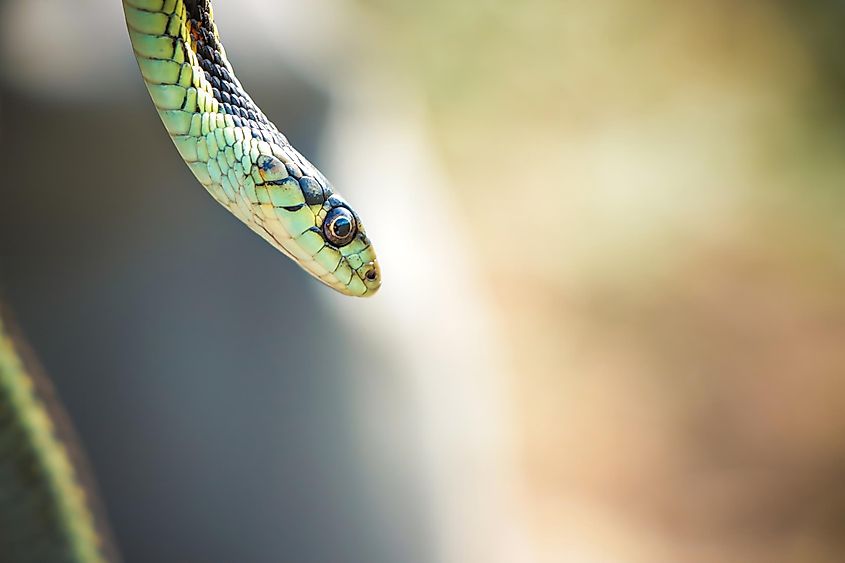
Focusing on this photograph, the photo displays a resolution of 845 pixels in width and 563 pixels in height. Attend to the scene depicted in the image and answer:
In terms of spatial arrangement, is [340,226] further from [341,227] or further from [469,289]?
[469,289]

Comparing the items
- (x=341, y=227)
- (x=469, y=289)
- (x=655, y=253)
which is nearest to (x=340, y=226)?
(x=341, y=227)

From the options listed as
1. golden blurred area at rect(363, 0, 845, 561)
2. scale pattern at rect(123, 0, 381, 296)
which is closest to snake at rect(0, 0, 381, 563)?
scale pattern at rect(123, 0, 381, 296)

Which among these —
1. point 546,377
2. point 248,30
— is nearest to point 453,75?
point 546,377

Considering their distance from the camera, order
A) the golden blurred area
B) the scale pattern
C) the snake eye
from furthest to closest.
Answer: the golden blurred area < the snake eye < the scale pattern

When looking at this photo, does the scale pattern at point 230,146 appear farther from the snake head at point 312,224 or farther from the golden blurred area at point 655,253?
the golden blurred area at point 655,253

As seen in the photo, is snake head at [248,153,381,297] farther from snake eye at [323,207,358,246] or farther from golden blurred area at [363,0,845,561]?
golden blurred area at [363,0,845,561]

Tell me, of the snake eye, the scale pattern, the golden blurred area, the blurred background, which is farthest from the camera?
the golden blurred area

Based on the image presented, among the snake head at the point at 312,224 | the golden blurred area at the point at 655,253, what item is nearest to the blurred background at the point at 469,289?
the golden blurred area at the point at 655,253
